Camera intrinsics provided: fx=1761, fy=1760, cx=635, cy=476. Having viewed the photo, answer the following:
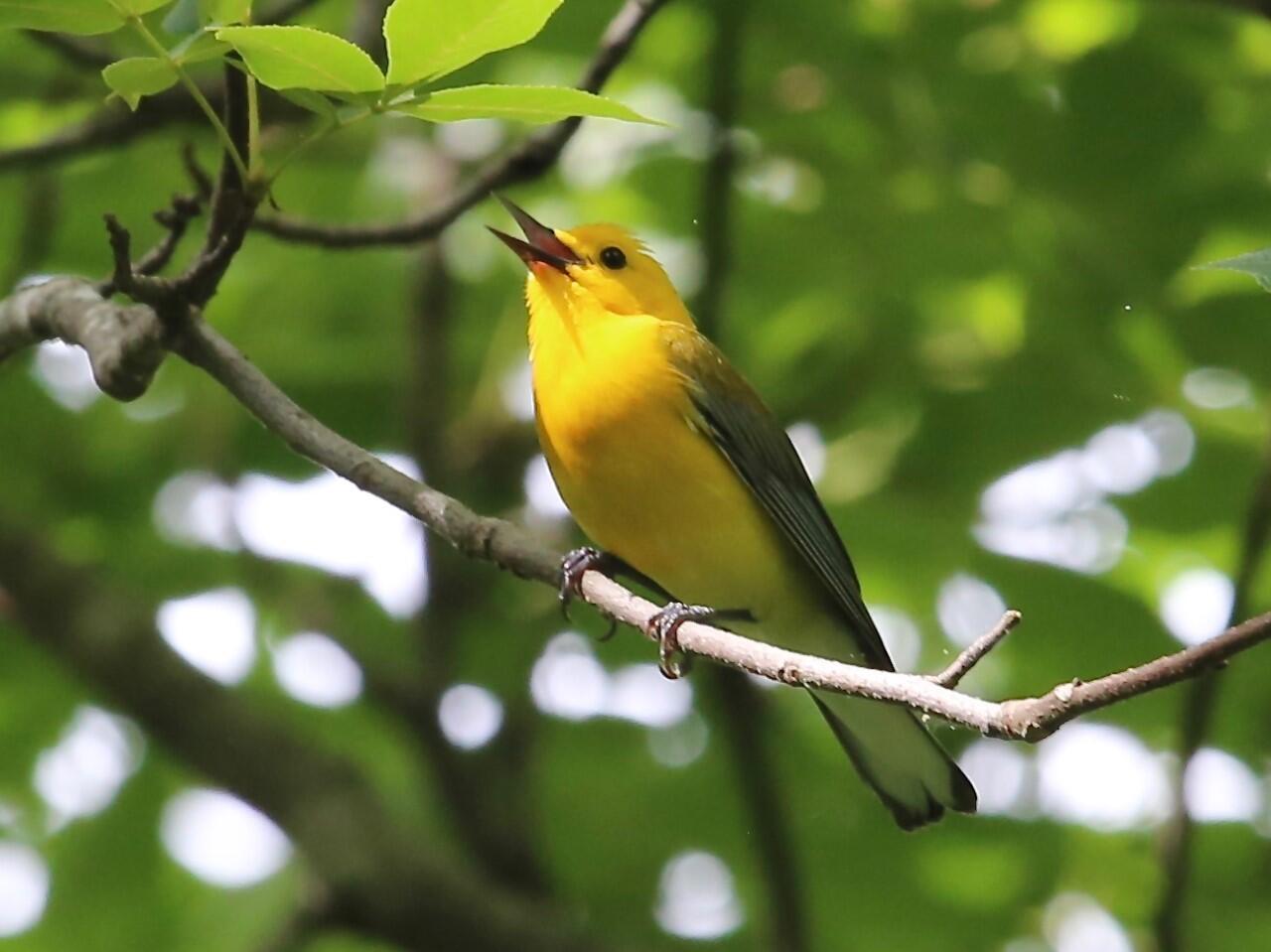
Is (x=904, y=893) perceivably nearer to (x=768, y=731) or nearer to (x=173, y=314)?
(x=768, y=731)

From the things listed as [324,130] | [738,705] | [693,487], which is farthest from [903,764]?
[324,130]

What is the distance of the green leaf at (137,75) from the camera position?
2652 millimetres

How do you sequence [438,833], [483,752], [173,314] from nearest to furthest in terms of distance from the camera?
[173,314]
[483,752]
[438,833]

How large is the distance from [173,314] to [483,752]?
135 inches

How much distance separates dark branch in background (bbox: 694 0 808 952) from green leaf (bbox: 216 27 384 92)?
309 centimetres

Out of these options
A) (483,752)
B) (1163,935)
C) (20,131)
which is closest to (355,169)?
(20,131)


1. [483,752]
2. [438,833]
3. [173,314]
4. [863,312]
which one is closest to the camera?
[173,314]

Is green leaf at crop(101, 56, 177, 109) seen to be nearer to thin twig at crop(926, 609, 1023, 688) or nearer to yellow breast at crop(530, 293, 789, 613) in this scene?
thin twig at crop(926, 609, 1023, 688)

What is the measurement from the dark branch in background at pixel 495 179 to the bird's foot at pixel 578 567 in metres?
0.92

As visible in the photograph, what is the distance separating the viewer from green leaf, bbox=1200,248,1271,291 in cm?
214

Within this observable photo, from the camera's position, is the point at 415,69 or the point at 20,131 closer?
the point at 415,69

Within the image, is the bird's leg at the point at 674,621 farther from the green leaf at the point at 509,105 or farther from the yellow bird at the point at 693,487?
the green leaf at the point at 509,105

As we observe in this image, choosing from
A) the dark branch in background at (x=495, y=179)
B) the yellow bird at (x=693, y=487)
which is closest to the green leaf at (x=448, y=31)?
the dark branch in background at (x=495, y=179)

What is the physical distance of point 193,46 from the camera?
2.64 m
